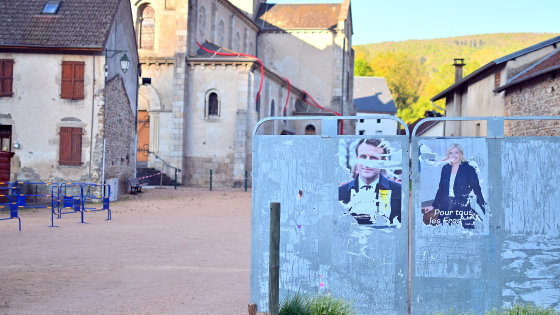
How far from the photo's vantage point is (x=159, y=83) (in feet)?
97.8

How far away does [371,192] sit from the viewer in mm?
5461

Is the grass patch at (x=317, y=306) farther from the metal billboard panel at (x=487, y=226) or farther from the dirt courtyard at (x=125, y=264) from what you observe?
the dirt courtyard at (x=125, y=264)

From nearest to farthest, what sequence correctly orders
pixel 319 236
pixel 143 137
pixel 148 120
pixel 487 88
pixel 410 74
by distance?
1. pixel 319 236
2. pixel 487 88
3. pixel 143 137
4. pixel 148 120
5. pixel 410 74

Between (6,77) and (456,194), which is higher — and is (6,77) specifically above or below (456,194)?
above

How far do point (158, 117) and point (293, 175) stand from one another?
2487 cm

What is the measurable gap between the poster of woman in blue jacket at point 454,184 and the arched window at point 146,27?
27097 mm

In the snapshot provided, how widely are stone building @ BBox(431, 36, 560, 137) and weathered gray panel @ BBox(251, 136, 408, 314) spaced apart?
1543 centimetres

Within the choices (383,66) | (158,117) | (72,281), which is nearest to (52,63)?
(158,117)

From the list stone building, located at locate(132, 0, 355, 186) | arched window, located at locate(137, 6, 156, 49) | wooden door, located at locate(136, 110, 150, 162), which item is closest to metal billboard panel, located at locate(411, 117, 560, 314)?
stone building, located at locate(132, 0, 355, 186)

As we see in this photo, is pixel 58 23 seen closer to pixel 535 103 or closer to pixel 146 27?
pixel 146 27

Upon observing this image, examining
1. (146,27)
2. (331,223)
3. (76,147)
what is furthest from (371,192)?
(146,27)

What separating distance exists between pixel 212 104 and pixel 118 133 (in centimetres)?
925

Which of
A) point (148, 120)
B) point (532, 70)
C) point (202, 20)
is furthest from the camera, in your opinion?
point (202, 20)

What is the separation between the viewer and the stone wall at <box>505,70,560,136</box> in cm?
1496
